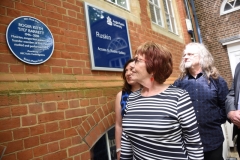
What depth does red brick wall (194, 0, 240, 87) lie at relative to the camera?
8.12 metres

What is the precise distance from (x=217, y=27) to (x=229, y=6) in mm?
984

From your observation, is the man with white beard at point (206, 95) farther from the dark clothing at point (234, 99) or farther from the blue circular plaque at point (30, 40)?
the blue circular plaque at point (30, 40)

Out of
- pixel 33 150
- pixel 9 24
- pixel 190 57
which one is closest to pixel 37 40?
pixel 9 24

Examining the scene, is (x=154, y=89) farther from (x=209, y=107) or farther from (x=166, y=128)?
(x=209, y=107)

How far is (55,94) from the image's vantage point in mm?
1928

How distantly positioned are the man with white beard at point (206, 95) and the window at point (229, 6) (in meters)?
7.47

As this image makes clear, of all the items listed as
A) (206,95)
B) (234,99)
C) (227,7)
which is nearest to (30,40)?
(206,95)

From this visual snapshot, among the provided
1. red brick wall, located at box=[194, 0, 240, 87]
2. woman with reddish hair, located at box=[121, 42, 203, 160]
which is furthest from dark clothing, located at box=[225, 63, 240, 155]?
red brick wall, located at box=[194, 0, 240, 87]

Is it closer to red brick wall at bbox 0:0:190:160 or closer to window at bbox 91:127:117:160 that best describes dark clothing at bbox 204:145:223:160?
red brick wall at bbox 0:0:190:160

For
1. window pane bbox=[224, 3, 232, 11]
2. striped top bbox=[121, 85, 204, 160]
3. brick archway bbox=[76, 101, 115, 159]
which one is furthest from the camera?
window pane bbox=[224, 3, 232, 11]

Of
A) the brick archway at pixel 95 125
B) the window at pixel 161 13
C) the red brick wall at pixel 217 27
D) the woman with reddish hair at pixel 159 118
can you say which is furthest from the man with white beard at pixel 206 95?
the red brick wall at pixel 217 27

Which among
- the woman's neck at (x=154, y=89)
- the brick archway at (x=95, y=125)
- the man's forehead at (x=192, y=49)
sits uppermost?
the man's forehead at (x=192, y=49)

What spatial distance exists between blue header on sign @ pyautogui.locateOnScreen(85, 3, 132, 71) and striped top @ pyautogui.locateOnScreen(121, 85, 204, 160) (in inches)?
51.5

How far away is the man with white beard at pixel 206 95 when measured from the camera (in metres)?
1.91
